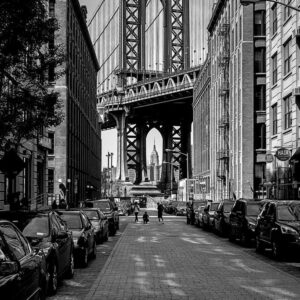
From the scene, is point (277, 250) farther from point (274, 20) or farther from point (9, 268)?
point (274, 20)

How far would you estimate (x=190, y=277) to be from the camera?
47.3ft

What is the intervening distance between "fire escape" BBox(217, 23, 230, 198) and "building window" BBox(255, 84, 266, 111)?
8.31 m

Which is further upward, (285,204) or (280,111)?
(280,111)

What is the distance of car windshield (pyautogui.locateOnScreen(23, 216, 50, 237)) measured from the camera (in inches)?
A: 499

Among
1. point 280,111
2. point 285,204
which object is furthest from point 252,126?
point 285,204

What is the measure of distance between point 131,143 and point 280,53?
4859 inches

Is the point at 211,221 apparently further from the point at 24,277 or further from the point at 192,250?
the point at 24,277

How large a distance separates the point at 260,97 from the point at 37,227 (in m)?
48.0

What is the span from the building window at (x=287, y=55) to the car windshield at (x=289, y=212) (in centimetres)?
2067

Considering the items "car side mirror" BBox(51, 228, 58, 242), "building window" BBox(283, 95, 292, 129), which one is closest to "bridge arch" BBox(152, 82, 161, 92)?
"building window" BBox(283, 95, 292, 129)

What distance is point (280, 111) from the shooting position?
40.8 metres

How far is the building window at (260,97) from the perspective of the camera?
5884cm

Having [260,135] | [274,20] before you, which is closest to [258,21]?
[260,135]

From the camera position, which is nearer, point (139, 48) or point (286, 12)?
point (286, 12)
